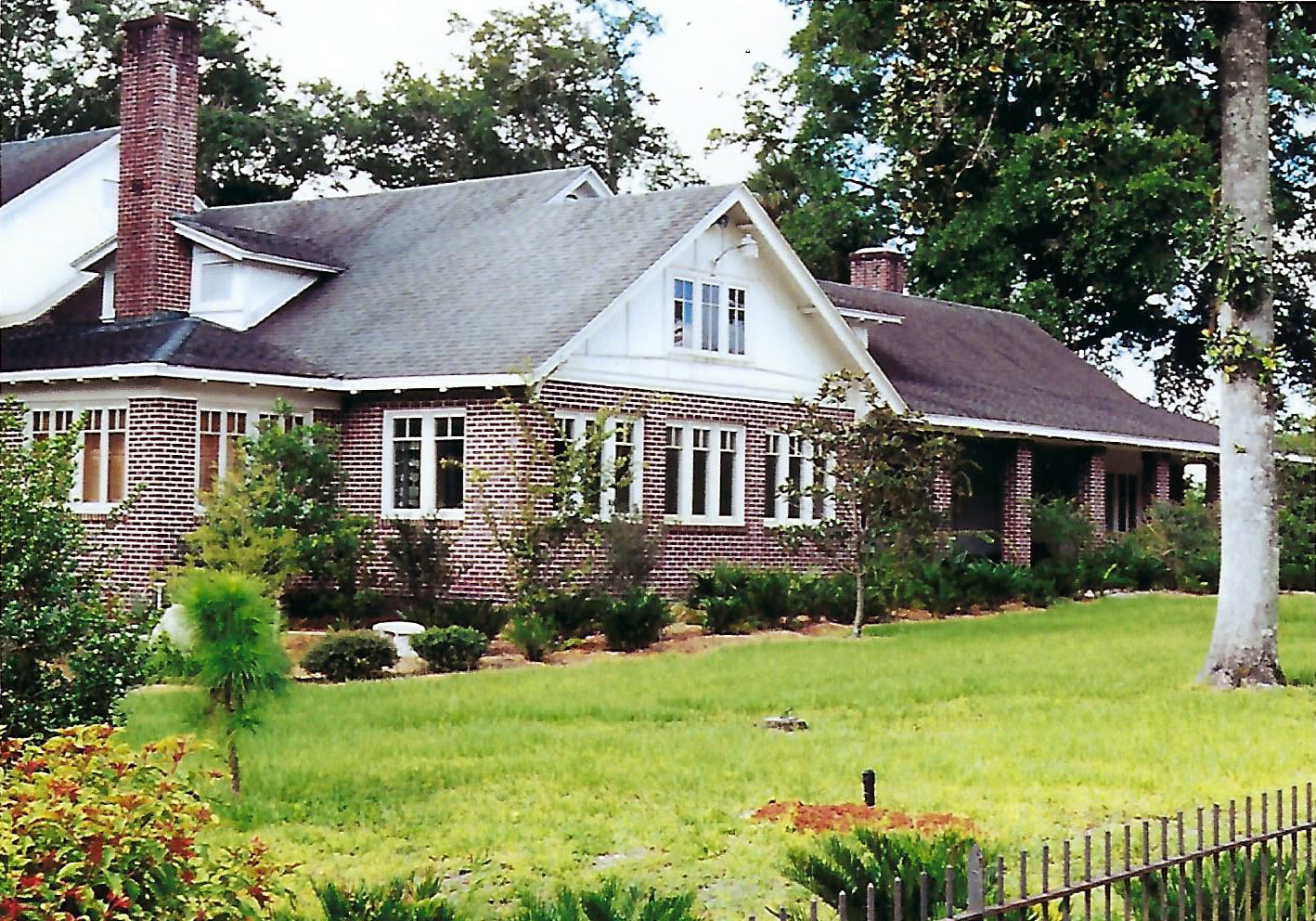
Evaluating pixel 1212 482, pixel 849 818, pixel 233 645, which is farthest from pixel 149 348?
pixel 1212 482

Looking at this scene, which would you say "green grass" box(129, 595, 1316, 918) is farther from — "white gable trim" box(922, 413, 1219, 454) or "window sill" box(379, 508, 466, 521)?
"white gable trim" box(922, 413, 1219, 454)

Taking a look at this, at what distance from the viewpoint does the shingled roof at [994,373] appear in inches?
1239

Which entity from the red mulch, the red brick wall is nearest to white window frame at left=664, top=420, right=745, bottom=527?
the red brick wall

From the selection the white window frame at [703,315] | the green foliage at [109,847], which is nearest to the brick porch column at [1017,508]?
the white window frame at [703,315]

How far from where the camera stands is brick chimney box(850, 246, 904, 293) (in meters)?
37.8

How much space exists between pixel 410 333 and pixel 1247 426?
11424 millimetres

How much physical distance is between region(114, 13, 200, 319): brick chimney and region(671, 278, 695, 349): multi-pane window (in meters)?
6.71

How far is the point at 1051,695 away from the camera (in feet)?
52.4

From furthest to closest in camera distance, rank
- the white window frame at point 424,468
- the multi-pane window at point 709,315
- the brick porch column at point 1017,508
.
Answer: the brick porch column at point 1017,508, the multi-pane window at point 709,315, the white window frame at point 424,468

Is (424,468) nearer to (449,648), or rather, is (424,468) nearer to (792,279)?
(449,648)

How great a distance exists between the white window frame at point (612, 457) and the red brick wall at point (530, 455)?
0.35 ft

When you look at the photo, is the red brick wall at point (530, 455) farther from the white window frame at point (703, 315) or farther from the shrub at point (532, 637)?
the shrub at point (532, 637)

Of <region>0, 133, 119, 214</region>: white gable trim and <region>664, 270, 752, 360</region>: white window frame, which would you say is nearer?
<region>0, 133, 119, 214</region>: white gable trim

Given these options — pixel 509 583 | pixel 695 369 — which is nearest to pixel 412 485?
pixel 509 583
